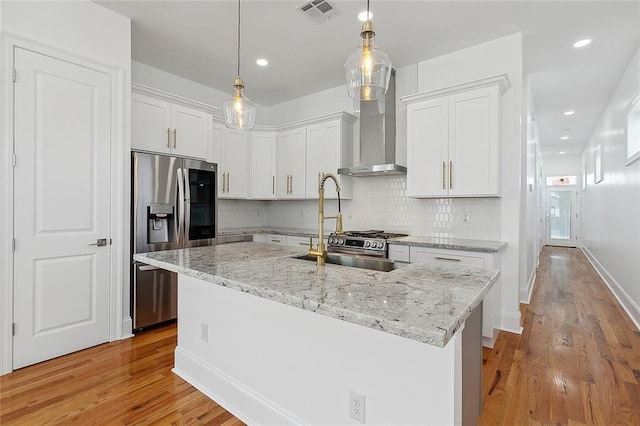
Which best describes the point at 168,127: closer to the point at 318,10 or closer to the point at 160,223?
the point at 160,223

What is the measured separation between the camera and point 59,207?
8.46 ft

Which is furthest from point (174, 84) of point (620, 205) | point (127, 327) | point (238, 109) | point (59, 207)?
point (620, 205)

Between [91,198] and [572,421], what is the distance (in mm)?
3791

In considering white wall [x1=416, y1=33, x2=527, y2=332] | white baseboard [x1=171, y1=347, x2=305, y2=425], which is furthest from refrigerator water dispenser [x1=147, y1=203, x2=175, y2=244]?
white wall [x1=416, y1=33, x2=527, y2=332]

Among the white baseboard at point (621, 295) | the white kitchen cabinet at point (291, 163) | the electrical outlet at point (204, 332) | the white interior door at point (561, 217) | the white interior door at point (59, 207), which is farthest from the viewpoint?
the white interior door at point (561, 217)

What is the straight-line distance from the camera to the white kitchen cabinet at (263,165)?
15.9ft

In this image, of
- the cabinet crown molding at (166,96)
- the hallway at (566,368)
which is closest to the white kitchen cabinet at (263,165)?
the cabinet crown molding at (166,96)

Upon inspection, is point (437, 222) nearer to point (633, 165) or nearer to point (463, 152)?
point (463, 152)

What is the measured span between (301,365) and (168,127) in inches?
117

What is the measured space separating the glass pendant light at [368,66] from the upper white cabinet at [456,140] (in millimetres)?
1814

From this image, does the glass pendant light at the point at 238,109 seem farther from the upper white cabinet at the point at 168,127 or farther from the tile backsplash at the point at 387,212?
the tile backsplash at the point at 387,212

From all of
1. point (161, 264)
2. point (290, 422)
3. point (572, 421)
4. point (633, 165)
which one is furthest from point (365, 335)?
point (633, 165)

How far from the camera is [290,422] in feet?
5.29

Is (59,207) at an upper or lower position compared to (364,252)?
upper
